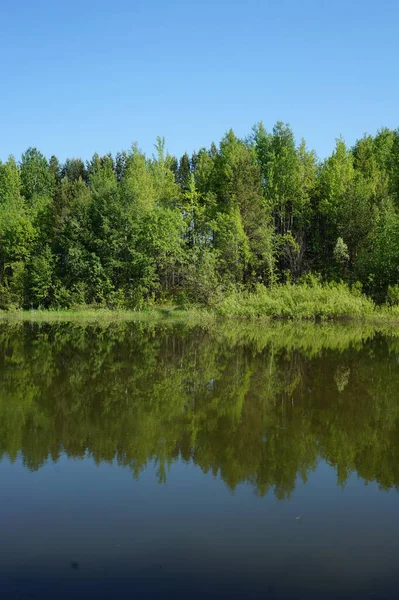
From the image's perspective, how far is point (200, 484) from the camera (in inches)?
284

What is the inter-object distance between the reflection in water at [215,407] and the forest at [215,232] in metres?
19.5

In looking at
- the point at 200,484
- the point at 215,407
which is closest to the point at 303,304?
the point at 215,407

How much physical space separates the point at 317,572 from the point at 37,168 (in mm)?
68957

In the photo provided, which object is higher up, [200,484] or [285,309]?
[285,309]

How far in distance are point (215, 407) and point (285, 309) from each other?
2235 centimetres

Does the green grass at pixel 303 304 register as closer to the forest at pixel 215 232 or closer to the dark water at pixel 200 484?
the forest at pixel 215 232

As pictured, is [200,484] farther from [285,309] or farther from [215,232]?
[215,232]

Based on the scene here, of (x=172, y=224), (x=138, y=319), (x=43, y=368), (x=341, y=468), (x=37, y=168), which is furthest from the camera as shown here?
(x=37, y=168)

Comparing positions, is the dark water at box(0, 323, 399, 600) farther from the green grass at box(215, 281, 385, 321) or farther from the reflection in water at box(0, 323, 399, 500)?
the green grass at box(215, 281, 385, 321)

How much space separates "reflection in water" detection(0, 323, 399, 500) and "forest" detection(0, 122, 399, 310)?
1952 cm

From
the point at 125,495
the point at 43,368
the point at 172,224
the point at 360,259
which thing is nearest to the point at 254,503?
the point at 125,495

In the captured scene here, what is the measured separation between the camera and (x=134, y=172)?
161 feet

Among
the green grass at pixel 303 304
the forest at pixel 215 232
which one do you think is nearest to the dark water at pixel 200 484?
the green grass at pixel 303 304

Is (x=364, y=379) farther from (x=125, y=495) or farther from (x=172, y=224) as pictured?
(x=172, y=224)
